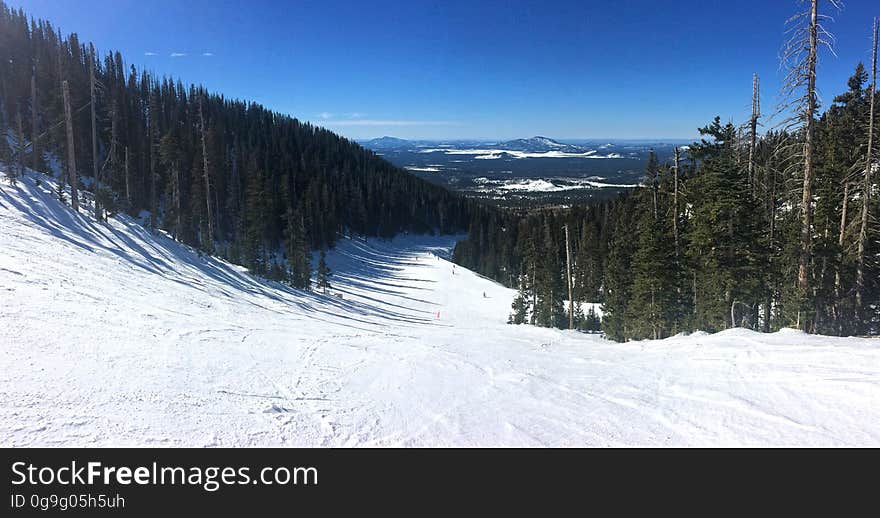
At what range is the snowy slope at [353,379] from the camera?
5676 mm

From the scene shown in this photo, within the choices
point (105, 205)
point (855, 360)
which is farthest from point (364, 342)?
point (105, 205)

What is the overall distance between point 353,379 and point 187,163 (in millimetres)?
60784

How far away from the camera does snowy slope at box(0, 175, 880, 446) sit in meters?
5.68

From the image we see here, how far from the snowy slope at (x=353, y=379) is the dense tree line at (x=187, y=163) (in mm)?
16299

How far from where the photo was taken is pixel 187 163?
58000 millimetres

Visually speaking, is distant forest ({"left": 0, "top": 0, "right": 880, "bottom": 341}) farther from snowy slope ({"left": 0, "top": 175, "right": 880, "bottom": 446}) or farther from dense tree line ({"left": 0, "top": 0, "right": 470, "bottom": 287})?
snowy slope ({"left": 0, "top": 175, "right": 880, "bottom": 446})

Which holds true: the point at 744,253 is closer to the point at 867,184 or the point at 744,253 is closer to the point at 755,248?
the point at 755,248

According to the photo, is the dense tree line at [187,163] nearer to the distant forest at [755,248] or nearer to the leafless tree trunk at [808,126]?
the distant forest at [755,248]

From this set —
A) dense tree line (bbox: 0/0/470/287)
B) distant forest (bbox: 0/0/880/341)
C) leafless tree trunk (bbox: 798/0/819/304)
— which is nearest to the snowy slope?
leafless tree trunk (bbox: 798/0/819/304)

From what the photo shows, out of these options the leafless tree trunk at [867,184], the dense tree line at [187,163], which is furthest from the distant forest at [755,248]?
the dense tree line at [187,163]

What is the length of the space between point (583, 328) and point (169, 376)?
34.1 m
